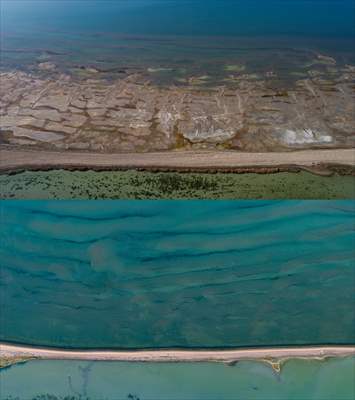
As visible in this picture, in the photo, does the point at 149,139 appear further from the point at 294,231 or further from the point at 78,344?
the point at 78,344

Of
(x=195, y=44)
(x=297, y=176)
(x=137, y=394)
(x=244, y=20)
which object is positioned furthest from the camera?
(x=244, y=20)

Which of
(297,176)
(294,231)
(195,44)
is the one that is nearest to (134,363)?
(294,231)

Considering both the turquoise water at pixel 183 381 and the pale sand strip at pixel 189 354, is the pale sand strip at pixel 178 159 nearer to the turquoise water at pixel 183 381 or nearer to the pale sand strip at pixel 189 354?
the pale sand strip at pixel 189 354

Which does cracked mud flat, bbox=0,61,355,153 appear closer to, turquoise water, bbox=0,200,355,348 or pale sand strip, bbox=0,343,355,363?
turquoise water, bbox=0,200,355,348

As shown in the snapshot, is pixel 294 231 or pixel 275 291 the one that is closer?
pixel 275 291

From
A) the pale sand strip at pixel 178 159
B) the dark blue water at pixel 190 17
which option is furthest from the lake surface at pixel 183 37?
the pale sand strip at pixel 178 159

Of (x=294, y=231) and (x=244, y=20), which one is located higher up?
(x=244, y=20)
